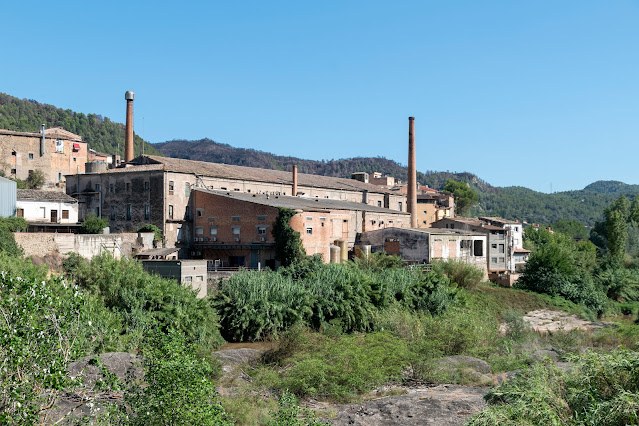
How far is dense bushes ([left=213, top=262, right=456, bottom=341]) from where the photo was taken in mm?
26688

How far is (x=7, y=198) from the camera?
1368 inches

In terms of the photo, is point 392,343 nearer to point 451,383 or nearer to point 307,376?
point 451,383

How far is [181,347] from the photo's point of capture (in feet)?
30.6

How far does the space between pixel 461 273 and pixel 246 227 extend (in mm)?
15121

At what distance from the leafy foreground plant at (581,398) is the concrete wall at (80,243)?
76.6 feet

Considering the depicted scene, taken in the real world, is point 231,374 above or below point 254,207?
below

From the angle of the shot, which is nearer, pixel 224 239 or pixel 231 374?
pixel 231 374

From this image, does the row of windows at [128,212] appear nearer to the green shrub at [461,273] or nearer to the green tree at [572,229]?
the green shrub at [461,273]

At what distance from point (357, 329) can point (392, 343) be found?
27.2ft

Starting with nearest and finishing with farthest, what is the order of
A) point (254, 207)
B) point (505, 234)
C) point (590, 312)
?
1. point (254, 207)
2. point (590, 312)
3. point (505, 234)

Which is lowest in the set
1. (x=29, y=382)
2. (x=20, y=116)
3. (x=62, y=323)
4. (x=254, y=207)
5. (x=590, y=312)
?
(x=590, y=312)

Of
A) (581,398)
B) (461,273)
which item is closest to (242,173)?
(461,273)

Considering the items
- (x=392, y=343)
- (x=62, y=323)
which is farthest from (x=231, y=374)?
(x=62, y=323)

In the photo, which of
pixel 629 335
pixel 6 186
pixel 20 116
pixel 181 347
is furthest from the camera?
pixel 20 116
